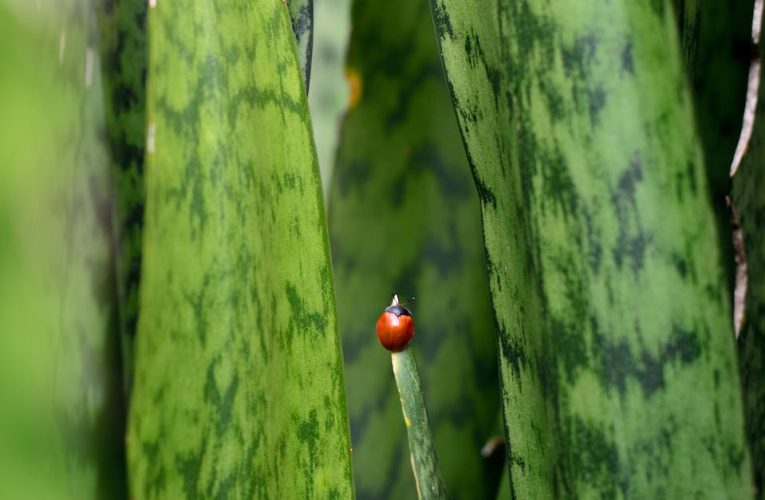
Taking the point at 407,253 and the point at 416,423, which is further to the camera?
the point at 407,253

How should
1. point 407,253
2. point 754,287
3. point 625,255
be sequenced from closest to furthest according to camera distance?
point 625,255 < point 754,287 < point 407,253

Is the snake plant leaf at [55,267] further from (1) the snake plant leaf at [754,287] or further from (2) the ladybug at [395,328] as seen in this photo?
(1) the snake plant leaf at [754,287]

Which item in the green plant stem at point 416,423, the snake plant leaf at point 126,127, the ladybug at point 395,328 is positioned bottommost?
the green plant stem at point 416,423

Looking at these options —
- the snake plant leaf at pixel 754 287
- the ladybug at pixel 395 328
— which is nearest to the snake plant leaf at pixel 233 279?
the ladybug at pixel 395 328

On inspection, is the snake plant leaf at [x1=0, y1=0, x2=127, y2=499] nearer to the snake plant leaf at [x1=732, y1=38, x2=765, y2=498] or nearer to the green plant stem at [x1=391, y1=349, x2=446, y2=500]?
the green plant stem at [x1=391, y1=349, x2=446, y2=500]

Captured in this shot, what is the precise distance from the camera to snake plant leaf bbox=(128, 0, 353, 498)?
25cm

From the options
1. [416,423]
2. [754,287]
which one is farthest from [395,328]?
[754,287]

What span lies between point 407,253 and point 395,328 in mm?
201

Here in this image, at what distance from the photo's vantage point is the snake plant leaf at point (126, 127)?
0.30m

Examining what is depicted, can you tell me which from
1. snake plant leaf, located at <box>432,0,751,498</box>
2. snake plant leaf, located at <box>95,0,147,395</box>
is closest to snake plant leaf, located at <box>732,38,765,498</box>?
snake plant leaf, located at <box>432,0,751,498</box>

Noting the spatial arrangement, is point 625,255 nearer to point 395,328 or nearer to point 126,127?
point 395,328

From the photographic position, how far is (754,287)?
34 cm

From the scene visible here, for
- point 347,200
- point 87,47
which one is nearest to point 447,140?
point 347,200

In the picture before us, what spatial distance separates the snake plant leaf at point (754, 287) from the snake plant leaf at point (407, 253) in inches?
5.9
